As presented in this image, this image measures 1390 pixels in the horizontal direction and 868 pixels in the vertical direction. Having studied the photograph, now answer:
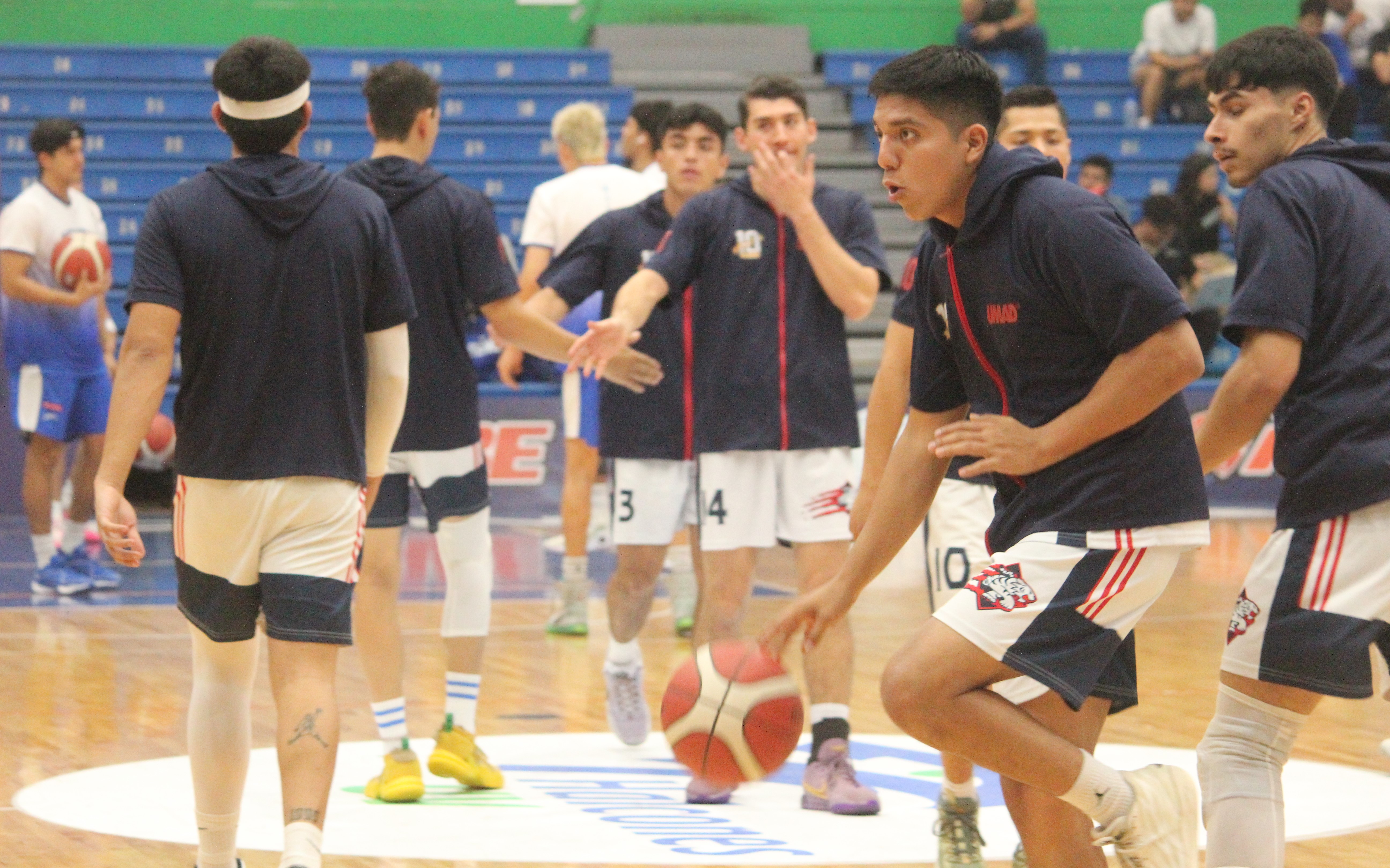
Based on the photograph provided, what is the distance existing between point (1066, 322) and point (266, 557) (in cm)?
190

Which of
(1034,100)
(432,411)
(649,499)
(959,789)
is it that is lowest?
(959,789)

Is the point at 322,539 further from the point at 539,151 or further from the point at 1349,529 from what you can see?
the point at 539,151

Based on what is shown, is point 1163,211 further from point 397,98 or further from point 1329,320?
point 1329,320

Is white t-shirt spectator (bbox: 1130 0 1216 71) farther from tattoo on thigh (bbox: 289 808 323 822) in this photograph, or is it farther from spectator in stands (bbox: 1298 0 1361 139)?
tattoo on thigh (bbox: 289 808 323 822)

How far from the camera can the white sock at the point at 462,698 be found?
561 centimetres

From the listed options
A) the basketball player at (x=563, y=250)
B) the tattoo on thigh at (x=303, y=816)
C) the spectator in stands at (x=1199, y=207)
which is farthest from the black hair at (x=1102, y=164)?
the tattoo on thigh at (x=303, y=816)

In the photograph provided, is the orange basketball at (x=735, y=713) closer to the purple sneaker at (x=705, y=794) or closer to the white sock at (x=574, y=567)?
the purple sneaker at (x=705, y=794)

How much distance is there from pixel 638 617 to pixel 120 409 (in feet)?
9.24

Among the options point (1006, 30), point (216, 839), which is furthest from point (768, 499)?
point (1006, 30)

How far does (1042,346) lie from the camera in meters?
3.38

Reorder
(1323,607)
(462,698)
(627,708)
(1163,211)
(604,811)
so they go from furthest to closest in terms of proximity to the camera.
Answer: (1163,211), (627,708), (462,698), (604,811), (1323,607)

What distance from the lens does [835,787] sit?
5.29m

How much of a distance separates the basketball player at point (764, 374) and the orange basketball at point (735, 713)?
1.57 meters

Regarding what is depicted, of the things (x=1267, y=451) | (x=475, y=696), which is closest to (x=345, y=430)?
(x=475, y=696)
